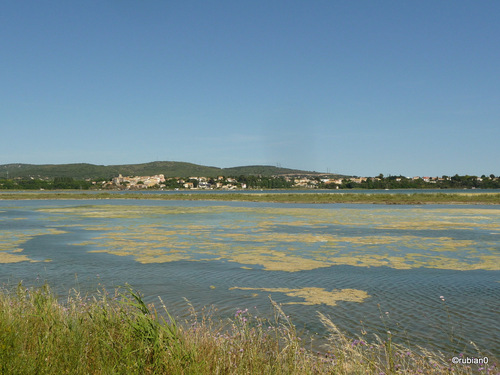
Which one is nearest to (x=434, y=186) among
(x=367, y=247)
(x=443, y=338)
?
(x=367, y=247)

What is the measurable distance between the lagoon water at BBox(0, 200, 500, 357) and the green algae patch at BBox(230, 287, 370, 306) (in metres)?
0.03

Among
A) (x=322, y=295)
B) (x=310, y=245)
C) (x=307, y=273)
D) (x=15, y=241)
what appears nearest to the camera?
(x=322, y=295)

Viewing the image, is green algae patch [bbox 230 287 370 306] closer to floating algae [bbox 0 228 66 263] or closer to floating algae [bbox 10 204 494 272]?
floating algae [bbox 10 204 494 272]

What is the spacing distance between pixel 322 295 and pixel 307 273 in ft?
9.87

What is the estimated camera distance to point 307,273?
1441cm

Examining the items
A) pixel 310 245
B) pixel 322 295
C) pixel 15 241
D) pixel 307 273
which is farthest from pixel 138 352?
pixel 15 241

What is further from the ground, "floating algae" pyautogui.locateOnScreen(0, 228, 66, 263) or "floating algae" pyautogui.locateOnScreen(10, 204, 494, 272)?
"floating algae" pyautogui.locateOnScreen(10, 204, 494, 272)

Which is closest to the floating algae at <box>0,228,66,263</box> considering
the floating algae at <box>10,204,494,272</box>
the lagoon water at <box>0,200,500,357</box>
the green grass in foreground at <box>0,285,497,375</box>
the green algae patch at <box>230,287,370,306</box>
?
the lagoon water at <box>0,200,500,357</box>

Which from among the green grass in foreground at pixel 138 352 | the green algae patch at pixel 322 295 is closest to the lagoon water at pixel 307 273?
the green algae patch at pixel 322 295

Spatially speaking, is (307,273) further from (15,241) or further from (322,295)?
(15,241)

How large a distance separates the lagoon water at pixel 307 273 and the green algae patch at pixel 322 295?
0.09 feet

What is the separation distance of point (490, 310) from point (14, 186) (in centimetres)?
19188

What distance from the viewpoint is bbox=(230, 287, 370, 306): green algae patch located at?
35.5 feet

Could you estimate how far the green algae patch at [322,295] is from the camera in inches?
426
